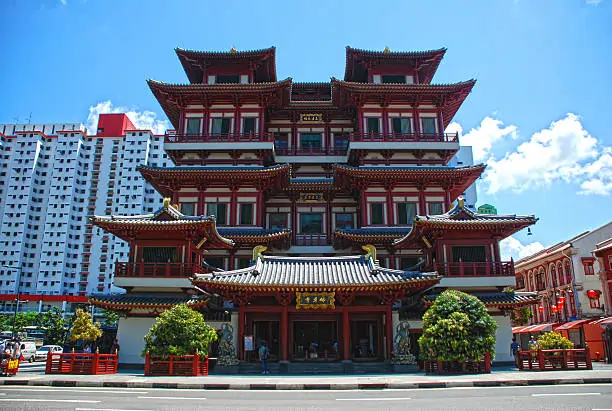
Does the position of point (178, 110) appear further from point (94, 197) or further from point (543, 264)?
point (94, 197)

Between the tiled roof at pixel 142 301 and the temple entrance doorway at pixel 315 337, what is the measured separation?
6.49 m

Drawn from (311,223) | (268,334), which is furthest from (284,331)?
(311,223)

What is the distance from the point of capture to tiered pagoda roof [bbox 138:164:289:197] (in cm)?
3603

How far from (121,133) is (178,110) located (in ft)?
283

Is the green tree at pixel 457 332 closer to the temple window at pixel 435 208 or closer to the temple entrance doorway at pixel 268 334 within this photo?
the temple entrance doorway at pixel 268 334

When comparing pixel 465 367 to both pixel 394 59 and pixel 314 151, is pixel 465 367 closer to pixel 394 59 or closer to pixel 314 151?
pixel 314 151

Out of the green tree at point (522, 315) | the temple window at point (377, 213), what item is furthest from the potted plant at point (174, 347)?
the green tree at point (522, 315)

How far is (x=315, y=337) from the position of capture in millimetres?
29375

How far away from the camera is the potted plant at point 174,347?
2188 centimetres

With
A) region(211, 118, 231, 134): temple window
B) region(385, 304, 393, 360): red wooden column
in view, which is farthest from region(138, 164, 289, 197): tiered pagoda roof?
region(385, 304, 393, 360): red wooden column

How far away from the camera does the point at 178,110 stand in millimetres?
42562

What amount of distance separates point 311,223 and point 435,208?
422 inches

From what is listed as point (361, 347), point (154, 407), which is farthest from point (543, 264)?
point (154, 407)

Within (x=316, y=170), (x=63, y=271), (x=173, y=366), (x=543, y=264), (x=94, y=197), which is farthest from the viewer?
(x=94, y=197)
